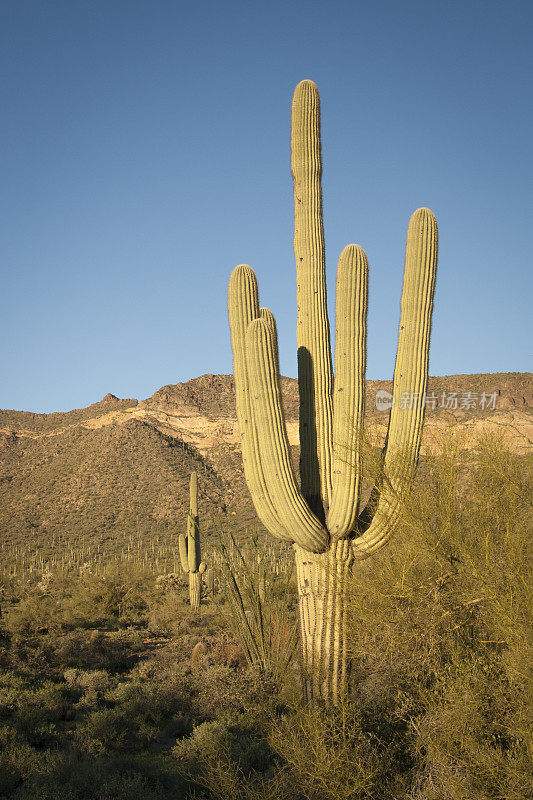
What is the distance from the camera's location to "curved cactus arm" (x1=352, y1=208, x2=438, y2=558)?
20.5 ft

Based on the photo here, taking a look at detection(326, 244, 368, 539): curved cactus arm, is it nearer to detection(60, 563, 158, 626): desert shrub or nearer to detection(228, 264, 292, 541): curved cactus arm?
detection(228, 264, 292, 541): curved cactus arm

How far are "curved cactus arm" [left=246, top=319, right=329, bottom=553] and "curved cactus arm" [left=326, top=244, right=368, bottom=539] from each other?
351mm

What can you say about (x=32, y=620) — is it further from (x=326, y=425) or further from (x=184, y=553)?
(x=326, y=425)

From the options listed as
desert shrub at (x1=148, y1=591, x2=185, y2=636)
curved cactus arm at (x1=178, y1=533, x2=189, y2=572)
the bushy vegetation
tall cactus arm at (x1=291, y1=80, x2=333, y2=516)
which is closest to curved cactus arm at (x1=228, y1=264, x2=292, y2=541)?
tall cactus arm at (x1=291, y1=80, x2=333, y2=516)

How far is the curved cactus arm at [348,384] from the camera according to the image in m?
6.28

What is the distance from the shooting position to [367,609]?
5.42m

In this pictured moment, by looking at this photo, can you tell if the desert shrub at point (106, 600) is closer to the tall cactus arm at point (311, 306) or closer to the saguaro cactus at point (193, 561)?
the saguaro cactus at point (193, 561)

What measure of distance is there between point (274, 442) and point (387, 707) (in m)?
2.92

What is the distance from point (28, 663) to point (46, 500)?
98.9 ft

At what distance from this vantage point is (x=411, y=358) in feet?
21.5

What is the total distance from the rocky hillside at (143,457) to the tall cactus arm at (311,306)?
18925mm

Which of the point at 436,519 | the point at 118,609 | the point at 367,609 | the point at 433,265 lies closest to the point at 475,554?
the point at 436,519

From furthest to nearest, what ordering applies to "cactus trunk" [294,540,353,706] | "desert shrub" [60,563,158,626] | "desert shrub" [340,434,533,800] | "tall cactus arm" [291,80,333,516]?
"desert shrub" [60,563,158,626] → "tall cactus arm" [291,80,333,516] → "cactus trunk" [294,540,353,706] → "desert shrub" [340,434,533,800]

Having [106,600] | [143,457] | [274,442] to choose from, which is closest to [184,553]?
[106,600]
